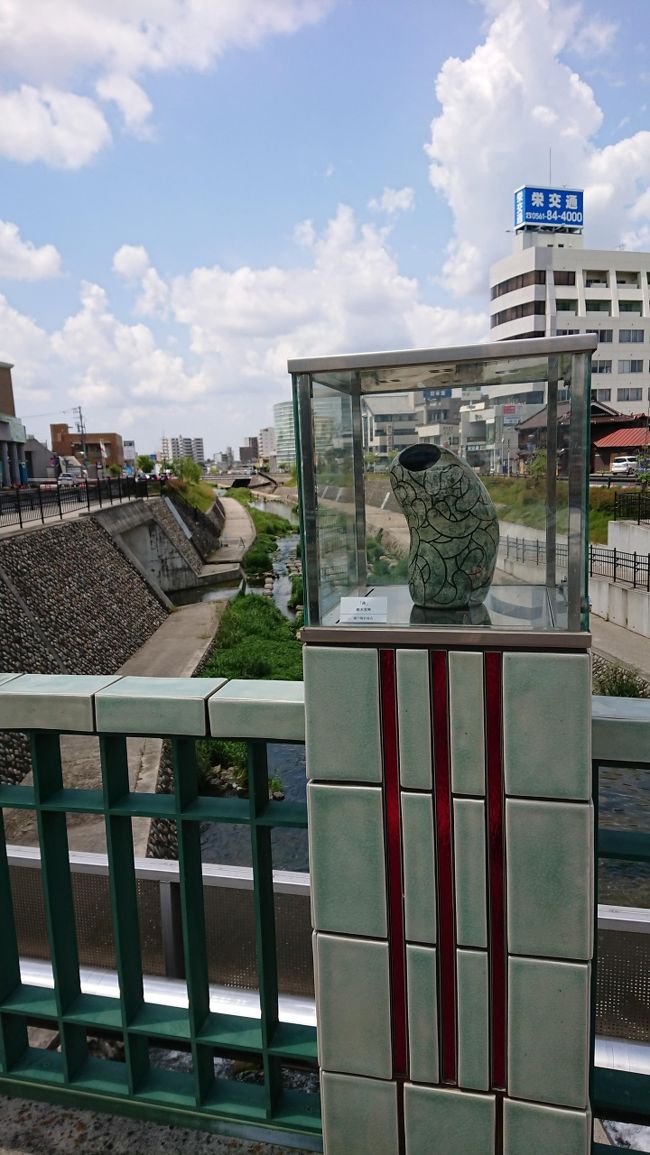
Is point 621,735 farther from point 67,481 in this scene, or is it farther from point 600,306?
point 600,306

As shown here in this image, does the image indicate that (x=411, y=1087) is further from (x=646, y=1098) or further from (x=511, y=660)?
(x=511, y=660)

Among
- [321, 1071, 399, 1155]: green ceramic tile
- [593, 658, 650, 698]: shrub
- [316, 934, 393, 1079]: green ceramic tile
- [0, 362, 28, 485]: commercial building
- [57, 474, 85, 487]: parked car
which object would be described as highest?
[0, 362, 28, 485]: commercial building

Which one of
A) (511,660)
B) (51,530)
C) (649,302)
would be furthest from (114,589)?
(649,302)

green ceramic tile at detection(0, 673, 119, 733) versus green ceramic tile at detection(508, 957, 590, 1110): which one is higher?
green ceramic tile at detection(0, 673, 119, 733)

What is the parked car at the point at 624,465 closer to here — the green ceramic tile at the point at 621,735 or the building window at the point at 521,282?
the building window at the point at 521,282

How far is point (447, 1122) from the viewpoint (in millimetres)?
2129

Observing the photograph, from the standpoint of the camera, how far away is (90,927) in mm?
Result: 2951

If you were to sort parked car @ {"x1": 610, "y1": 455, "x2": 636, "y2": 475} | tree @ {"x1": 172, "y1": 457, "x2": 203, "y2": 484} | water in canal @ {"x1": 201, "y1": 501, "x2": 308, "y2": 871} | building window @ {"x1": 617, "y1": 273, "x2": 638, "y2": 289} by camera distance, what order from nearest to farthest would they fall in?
1. water in canal @ {"x1": 201, "y1": 501, "x2": 308, "y2": 871}
2. parked car @ {"x1": 610, "y1": 455, "x2": 636, "y2": 475}
3. building window @ {"x1": 617, "y1": 273, "x2": 638, "y2": 289}
4. tree @ {"x1": 172, "y1": 457, "x2": 203, "y2": 484}

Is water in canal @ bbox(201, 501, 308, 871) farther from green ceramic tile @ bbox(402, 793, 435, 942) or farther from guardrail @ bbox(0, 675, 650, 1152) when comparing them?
green ceramic tile @ bbox(402, 793, 435, 942)

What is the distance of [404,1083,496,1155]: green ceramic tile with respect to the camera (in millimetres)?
2100

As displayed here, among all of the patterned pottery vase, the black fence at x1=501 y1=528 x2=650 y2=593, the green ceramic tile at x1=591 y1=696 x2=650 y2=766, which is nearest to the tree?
the black fence at x1=501 y1=528 x2=650 y2=593

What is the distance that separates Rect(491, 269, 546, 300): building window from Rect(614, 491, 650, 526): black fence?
3148 centimetres

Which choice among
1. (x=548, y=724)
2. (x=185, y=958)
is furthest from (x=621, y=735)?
(x=185, y=958)

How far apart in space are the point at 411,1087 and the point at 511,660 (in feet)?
4.13
